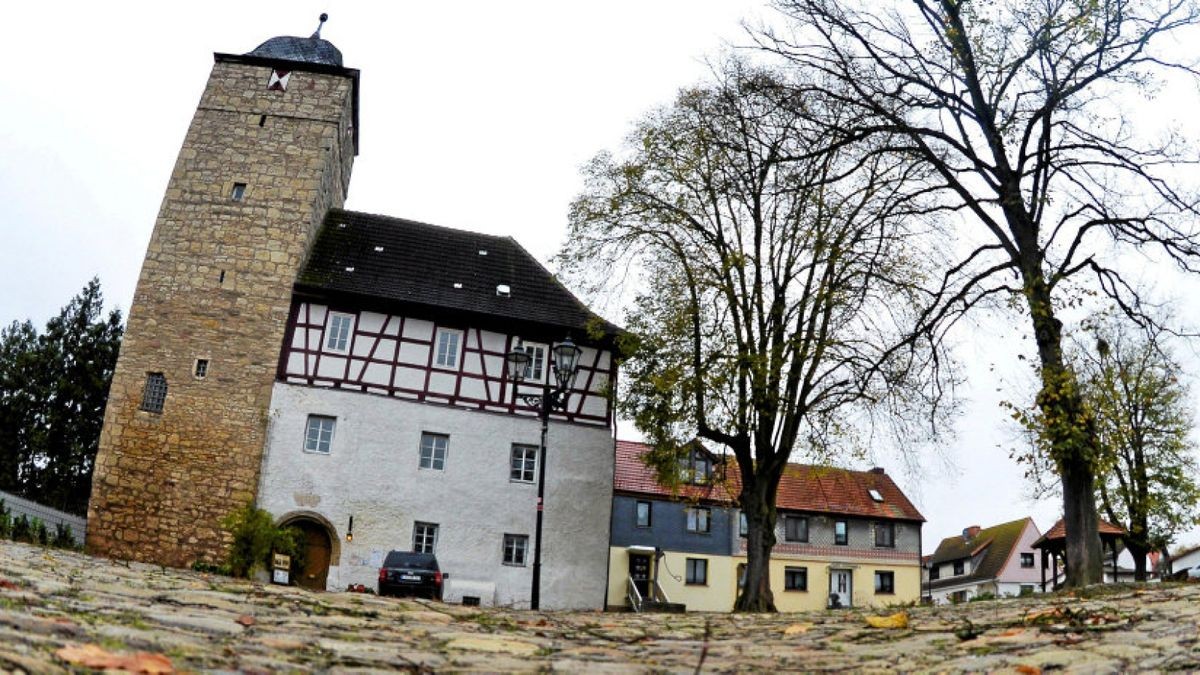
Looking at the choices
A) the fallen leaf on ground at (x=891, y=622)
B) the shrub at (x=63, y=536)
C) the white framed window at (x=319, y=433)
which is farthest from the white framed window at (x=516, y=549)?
the fallen leaf on ground at (x=891, y=622)

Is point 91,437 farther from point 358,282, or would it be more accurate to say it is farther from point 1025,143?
point 1025,143

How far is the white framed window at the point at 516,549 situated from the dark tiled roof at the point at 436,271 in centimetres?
562

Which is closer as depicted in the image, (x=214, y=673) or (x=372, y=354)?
(x=214, y=673)

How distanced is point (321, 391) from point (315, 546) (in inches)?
151

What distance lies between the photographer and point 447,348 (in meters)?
26.0

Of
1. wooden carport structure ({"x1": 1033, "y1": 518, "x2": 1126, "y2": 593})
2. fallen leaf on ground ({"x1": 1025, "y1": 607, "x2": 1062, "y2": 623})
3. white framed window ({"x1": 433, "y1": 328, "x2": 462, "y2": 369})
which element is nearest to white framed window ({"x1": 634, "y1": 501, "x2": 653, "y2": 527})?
wooden carport structure ({"x1": 1033, "y1": 518, "x2": 1126, "y2": 593})

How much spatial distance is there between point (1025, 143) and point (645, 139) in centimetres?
881

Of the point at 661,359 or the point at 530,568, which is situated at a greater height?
the point at 661,359

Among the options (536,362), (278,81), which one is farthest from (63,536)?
(278,81)

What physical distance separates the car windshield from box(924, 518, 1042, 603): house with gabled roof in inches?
1476

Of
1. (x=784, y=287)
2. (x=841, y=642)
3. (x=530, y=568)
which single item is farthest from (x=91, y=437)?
(x=841, y=642)

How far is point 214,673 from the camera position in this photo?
4336 millimetres

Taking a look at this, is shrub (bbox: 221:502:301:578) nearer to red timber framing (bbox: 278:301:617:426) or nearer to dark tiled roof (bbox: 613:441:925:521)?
red timber framing (bbox: 278:301:617:426)

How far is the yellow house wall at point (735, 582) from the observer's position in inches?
1515
